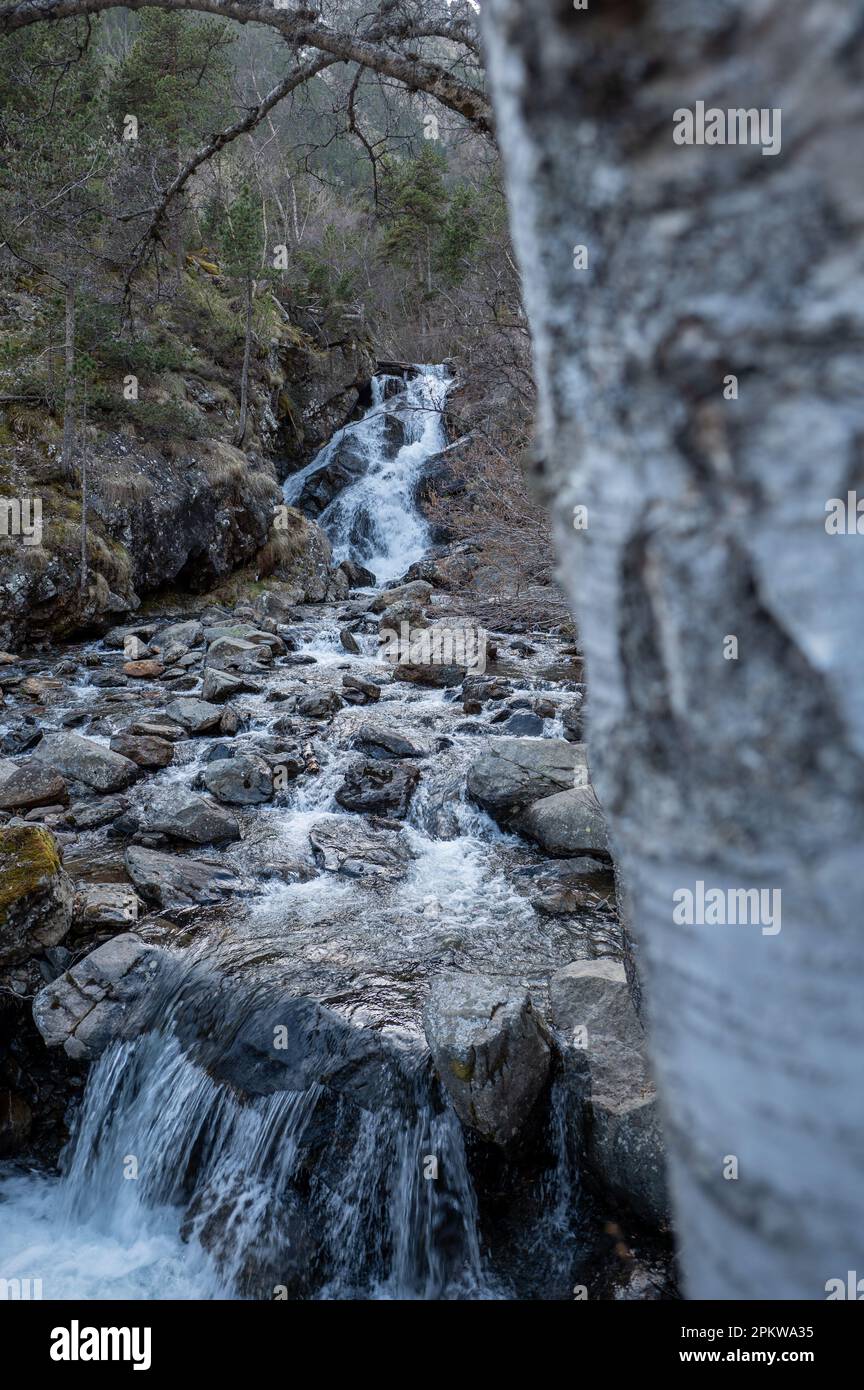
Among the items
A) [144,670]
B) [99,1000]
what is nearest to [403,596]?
[144,670]

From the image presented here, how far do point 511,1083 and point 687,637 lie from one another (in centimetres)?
377

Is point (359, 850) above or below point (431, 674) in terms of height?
below

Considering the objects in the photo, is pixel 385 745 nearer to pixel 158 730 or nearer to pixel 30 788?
pixel 158 730

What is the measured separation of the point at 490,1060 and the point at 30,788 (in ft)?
17.8

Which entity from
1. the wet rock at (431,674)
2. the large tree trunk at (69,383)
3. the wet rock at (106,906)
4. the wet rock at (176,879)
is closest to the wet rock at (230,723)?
the wet rock at (431,674)

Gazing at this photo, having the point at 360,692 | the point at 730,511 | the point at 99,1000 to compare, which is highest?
the point at 730,511

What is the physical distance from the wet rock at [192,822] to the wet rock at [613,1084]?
3.48m

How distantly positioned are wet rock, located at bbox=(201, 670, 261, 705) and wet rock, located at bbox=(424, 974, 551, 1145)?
24.4 ft

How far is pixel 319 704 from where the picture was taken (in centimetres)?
990

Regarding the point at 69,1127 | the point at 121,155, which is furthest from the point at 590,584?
the point at 121,155

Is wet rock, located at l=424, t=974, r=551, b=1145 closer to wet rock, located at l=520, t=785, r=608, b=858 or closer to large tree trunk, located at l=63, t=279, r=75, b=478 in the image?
wet rock, located at l=520, t=785, r=608, b=858

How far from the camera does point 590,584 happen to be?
59 cm

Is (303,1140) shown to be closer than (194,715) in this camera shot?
Yes

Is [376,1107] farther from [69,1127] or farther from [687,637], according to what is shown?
[687,637]
